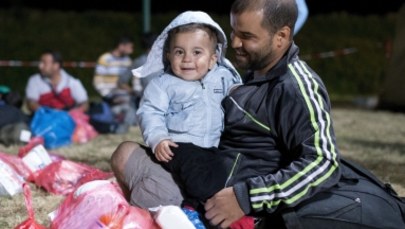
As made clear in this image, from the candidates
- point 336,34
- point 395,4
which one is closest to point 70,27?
point 336,34

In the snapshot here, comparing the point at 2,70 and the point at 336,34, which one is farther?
the point at 336,34

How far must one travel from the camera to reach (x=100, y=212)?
2.71 meters

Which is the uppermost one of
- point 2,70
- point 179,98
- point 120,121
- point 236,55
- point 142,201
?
point 236,55

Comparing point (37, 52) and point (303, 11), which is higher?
point (303, 11)

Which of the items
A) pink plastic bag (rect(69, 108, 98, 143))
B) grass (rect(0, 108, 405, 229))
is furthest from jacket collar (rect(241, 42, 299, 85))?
pink plastic bag (rect(69, 108, 98, 143))

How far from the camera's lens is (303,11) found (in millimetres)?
5430

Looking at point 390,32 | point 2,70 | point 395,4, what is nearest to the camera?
point 2,70

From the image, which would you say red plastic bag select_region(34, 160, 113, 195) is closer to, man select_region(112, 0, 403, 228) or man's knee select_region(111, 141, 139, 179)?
man's knee select_region(111, 141, 139, 179)

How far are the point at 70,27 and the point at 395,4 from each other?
29.0 feet

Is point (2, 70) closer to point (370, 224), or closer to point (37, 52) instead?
point (37, 52)

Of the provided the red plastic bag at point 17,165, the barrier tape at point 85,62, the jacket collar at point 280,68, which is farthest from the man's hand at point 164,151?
the barrier tape at point 85,62

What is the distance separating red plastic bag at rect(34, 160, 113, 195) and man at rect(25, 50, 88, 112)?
3.29 m

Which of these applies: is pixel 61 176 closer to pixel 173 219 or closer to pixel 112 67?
pixel 173 219

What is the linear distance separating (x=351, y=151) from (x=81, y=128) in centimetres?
259
